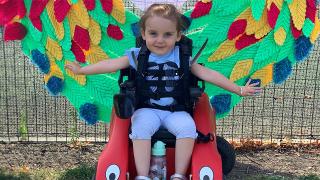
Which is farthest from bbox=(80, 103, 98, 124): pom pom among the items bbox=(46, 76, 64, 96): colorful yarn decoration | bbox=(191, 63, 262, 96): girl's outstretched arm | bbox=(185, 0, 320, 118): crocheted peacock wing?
bbox=(191, 63, 262, 96): girl's outstretched arm

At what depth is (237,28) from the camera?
4305mm

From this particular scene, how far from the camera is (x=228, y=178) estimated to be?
4.64 metres

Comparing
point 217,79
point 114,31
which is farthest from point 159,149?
point 114,31

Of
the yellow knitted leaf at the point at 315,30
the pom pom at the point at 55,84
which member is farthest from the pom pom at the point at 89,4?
the yellow knitted leaf at the point at 315,30

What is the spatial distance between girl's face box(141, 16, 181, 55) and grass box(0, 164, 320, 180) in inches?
58.5

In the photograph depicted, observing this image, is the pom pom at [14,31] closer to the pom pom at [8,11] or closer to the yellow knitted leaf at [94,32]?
the pom pom at [8,11]

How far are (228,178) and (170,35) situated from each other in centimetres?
159

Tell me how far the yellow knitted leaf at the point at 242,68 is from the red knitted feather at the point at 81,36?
1.21 metres

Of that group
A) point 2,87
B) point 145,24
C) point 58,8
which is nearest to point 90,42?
point 58,8

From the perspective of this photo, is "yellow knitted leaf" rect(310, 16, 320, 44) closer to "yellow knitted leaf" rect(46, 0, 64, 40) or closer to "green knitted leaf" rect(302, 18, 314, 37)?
"green knitted leaf" rect(302, 18, 314, 37)

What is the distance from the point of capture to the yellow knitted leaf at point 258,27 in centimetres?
426

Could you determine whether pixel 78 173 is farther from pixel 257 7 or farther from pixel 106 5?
pixel 257 7

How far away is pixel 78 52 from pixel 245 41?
1345 mm

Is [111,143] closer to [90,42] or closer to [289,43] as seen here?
[90,42]
